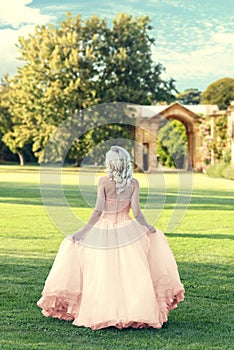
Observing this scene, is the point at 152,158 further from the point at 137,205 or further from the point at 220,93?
the point at 220,93

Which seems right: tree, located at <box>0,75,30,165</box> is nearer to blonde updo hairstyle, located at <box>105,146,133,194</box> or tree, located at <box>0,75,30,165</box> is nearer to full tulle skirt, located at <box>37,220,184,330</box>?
full tulle skirt, located at <box>37,220,184,330</box>

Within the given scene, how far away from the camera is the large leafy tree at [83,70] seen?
141 feet

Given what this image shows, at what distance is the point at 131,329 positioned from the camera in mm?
5215

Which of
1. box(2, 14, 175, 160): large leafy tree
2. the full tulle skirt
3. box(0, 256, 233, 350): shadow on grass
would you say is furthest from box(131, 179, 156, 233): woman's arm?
box(2, 14, 175, 160): large leafy tree

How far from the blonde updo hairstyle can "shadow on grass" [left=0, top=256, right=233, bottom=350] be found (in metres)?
1.12

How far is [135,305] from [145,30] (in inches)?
1677

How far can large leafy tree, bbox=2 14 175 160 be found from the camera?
141 ft

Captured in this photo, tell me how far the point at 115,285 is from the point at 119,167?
90 cm

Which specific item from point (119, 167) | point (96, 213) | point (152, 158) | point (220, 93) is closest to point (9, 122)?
point (152, 158)

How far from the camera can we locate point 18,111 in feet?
159

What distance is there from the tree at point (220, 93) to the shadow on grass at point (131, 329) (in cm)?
6462

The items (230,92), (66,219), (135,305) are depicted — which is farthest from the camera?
(230,92)

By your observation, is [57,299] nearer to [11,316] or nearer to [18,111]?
[11,316]

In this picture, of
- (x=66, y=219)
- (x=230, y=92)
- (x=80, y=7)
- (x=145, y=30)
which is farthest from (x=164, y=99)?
(x=66, y=219)
